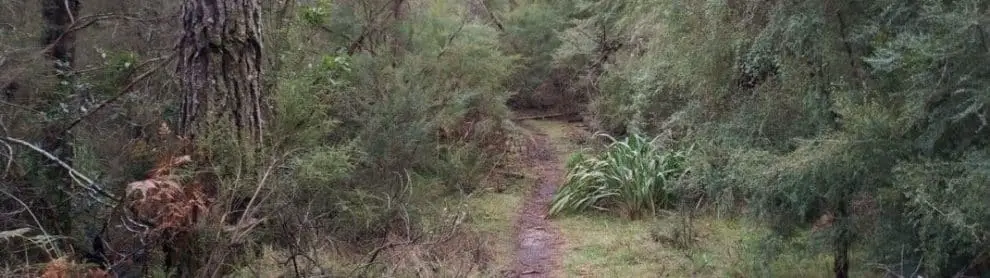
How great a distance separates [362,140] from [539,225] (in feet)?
9.20

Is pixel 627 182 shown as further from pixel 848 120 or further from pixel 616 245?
pixel 848 120

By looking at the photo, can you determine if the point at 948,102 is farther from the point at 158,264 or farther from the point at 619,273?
the point at 158,264

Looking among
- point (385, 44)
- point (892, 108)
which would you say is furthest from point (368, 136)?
point (892, 108)

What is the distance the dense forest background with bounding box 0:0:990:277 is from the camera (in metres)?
4.66

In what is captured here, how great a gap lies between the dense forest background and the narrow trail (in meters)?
0.59

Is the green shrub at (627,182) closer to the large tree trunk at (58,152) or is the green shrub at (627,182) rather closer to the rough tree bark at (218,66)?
the rough tree bark at (218,66)

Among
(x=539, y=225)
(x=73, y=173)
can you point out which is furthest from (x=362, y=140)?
(x=73, y=173)

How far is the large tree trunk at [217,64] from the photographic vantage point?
507 cm

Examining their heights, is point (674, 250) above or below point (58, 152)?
below

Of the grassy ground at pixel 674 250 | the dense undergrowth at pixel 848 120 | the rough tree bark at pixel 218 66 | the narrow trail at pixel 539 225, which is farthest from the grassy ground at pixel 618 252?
the rough tree bark at pixel 218 66

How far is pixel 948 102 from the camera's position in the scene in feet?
16.3

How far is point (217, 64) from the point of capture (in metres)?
5.14

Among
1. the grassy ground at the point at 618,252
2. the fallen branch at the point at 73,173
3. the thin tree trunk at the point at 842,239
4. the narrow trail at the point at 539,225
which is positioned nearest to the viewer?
the fallen branch at the point at 73,173

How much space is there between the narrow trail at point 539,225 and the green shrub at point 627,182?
0.42 m
